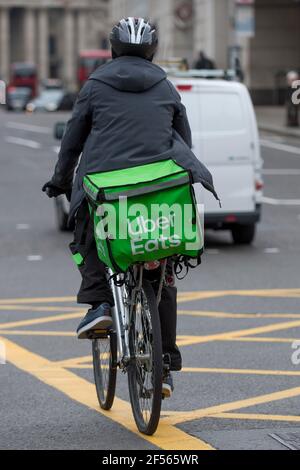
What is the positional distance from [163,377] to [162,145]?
1115mm

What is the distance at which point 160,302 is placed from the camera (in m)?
6.96

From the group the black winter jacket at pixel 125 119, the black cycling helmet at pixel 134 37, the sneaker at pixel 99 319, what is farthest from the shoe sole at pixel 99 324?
the black cycling helmet at pixel 134 37

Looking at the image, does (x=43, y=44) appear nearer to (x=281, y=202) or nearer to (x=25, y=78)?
(x=25, y=78)

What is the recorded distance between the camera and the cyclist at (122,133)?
6871 mm

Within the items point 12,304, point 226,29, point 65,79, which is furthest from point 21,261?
point 65,79

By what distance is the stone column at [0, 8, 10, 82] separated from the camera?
586 ft

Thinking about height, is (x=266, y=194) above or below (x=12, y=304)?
below

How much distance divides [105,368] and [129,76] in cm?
157

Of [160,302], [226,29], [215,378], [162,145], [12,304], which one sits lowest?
[226,29]

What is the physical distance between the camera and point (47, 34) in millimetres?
185750

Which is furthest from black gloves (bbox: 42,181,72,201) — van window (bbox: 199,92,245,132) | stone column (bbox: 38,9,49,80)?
stone column (bbox: 38,9,49,80)

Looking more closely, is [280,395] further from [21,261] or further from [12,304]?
[21,261]

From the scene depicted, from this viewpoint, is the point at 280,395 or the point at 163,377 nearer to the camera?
the point at 163,377

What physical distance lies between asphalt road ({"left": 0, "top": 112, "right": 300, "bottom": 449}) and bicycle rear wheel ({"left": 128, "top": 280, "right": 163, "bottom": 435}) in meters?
0.12
